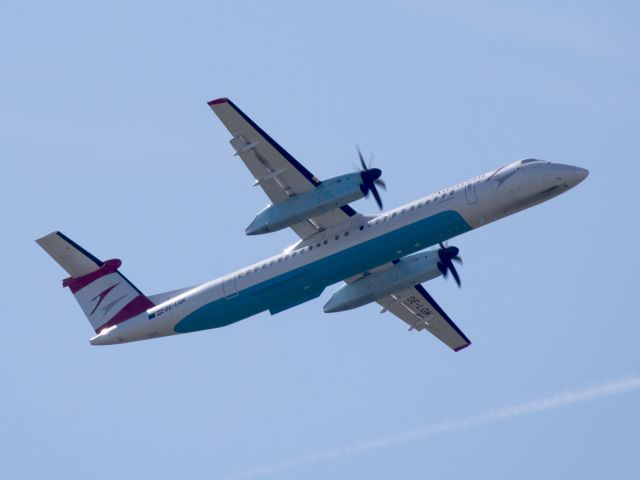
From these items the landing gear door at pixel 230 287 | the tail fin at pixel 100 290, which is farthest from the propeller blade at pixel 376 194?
the tail fin at pixel 100 290

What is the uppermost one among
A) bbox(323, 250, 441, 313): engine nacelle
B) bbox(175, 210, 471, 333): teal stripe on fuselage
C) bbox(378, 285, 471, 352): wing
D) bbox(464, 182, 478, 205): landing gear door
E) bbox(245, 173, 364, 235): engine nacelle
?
bbox(245, 173, 364, 235): engine nacelle

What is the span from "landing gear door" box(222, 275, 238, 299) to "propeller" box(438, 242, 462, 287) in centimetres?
680

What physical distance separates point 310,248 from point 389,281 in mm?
3357

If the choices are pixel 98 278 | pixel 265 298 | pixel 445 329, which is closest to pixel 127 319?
pixel 98 278

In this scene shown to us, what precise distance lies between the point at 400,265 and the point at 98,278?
34.0ft

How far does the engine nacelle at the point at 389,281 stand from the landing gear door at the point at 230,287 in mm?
3646

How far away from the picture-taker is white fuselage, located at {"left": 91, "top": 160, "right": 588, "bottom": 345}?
38856 mm

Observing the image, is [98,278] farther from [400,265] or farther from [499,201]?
[499,201]

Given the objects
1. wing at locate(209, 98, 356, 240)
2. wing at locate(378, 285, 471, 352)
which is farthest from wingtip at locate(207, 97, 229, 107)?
wing at locate(378, 285, 471, 352)

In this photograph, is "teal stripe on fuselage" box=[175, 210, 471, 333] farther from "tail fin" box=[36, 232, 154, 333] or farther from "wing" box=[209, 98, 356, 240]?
"tail fin" box=[36, 232, 154, 333]

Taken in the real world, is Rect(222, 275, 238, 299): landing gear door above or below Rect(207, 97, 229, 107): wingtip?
below

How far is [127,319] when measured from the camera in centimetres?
4300

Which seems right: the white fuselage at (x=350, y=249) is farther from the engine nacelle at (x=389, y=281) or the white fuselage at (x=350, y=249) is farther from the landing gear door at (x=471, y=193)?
the engine nacelle at (x=389, y=281)

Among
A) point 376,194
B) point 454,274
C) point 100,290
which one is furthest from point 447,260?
point 100,290
